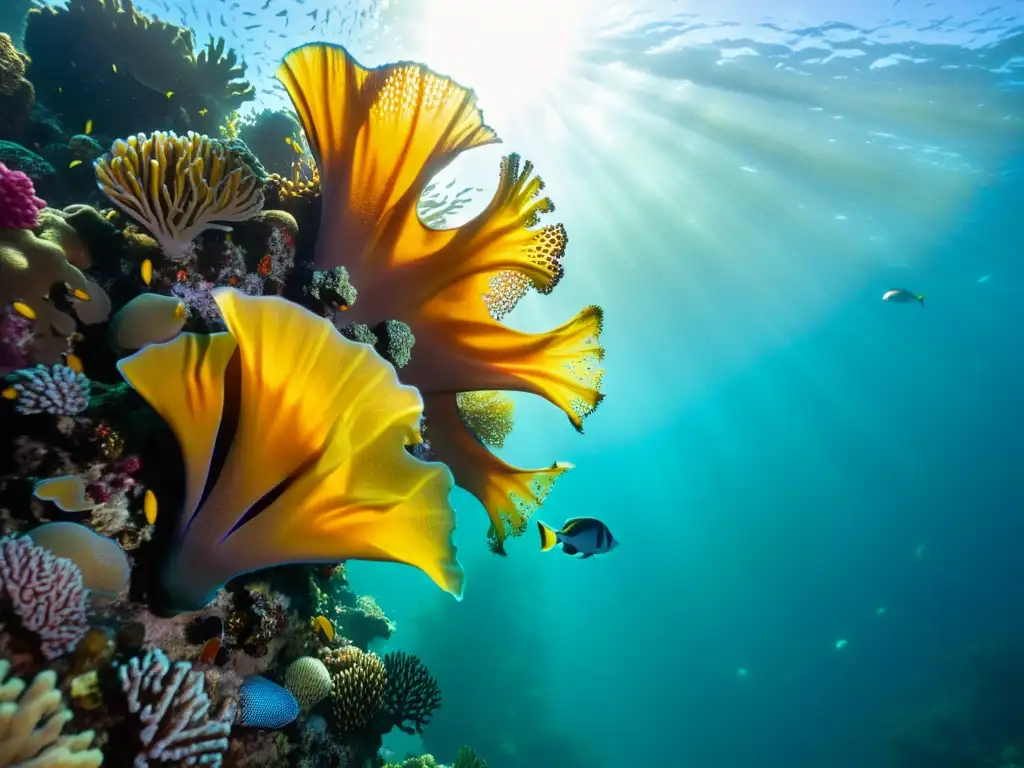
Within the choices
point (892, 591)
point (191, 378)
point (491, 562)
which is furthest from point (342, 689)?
point (892, 591)

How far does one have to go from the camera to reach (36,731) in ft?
4.91

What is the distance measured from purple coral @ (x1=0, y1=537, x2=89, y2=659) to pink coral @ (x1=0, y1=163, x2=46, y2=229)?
1.78 meters

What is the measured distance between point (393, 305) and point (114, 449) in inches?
65.8

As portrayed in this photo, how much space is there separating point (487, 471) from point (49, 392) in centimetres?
242

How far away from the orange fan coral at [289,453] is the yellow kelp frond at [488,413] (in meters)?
2.11

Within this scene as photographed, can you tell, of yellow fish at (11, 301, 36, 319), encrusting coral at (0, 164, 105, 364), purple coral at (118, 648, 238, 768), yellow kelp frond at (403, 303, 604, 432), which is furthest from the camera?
yellow kelp frond at (403, 303, 604, 432)

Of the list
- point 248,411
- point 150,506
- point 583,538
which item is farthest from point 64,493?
point 583,538

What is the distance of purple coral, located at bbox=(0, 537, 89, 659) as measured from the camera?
174cm

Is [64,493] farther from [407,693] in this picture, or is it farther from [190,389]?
[407,693]

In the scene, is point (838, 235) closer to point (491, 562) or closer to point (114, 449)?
point (491, 562)

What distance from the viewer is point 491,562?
105 feet

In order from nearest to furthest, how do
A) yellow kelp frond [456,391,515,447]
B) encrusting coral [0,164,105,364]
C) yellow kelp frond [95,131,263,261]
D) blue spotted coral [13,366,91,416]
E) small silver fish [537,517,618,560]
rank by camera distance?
blue spotted coral [13,366,91,416] < encrusting coral [0,164,105,364] < yellow kelp frond [95,131,263,261] < yellow kelp frond [456,391,515,447] < small silver fish [537,517,618,560]

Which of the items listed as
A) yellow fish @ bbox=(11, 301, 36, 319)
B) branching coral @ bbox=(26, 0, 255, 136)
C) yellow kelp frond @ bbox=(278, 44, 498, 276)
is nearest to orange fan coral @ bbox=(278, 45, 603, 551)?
yellow kelp frond @ bbox=(278, 44, 498, 276)

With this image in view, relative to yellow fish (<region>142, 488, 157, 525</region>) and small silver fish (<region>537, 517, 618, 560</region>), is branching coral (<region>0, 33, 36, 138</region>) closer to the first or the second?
yellow fish (<region>142, 488, 157, 525</region>)
